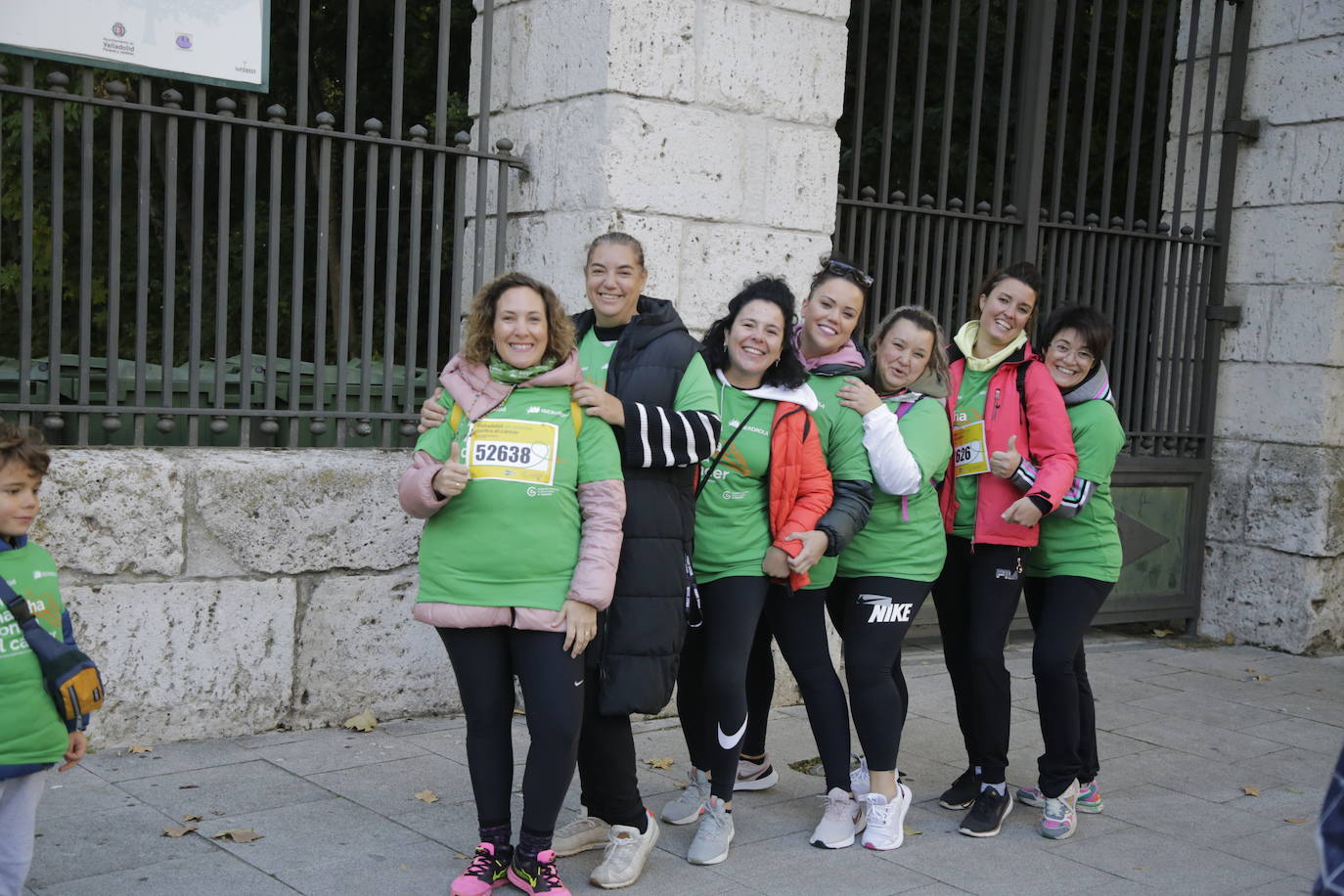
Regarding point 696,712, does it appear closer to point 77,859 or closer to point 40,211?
point 77,859

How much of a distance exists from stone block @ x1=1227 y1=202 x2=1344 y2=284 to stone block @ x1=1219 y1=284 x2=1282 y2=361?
0.05m

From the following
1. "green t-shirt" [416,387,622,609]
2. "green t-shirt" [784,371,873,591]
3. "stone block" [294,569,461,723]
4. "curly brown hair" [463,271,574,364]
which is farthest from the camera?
"stone block" [294,569,461,723]

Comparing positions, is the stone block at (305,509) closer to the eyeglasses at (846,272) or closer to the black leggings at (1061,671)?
the eyeglasses at (846,272)

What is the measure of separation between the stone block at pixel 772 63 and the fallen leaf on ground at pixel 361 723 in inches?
103

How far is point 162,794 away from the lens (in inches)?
167

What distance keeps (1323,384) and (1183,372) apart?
704mm

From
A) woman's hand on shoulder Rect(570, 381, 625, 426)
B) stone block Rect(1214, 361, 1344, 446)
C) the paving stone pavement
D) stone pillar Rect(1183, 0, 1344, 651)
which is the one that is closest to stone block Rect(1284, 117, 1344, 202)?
stone pillar Rect(1183, 0, 1344, 651)

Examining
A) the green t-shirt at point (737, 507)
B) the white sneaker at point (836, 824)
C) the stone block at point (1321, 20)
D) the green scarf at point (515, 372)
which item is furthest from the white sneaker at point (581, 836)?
the stone block at point (1321, 20)

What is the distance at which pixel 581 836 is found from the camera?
3.93 metres

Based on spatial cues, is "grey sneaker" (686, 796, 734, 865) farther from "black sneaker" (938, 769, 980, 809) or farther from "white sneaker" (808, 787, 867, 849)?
"black sneaker" (938, 769, 980, 809)

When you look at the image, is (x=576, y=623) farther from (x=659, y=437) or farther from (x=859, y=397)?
(x=859, y=397)

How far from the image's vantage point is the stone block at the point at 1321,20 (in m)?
7.23

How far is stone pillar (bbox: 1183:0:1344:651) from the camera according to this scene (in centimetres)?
730

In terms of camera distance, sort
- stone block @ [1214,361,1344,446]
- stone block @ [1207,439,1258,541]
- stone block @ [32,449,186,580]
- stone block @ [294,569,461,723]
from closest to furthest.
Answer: stone block @ [32,449,186,580] < stone block @ [294,569,461,723] < stone block @ [1214,361,1344,446] < stone block @ [1207,439,1258,541]
